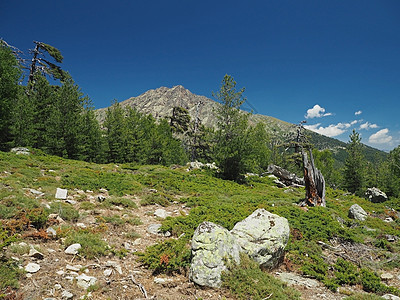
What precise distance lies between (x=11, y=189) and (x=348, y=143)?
40476mm

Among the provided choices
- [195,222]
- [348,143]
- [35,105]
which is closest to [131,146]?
[35,105]

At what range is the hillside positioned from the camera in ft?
16.6

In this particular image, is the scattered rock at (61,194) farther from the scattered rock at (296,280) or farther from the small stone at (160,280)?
the scattered rock at (296,280)

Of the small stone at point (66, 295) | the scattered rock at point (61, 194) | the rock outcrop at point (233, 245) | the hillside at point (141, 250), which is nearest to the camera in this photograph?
the small stone at point (66, 295)

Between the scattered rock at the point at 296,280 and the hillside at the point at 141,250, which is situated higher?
the hillside at the point at 141,250

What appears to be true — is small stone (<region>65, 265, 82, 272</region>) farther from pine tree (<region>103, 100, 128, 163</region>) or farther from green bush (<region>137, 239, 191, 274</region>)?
pine tree (<region>103, 100, 128, 163</region>)

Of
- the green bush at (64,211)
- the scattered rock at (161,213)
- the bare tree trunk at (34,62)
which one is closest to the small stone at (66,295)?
the green bush at (64,211)

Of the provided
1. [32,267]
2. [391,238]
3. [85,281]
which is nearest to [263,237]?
[85,281]

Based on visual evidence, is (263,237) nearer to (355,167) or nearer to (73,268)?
(73,268)

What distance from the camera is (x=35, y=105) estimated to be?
27391 millimetres

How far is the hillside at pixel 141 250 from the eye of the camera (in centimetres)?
505

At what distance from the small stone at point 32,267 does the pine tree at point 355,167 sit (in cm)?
3799

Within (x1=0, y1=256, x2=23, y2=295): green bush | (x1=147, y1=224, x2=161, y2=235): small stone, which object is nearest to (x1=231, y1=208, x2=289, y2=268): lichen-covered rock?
(x1=147, y1=224, x2=161, y2=235): small stone

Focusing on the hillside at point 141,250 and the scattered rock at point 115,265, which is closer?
the hillside at point 141,250
